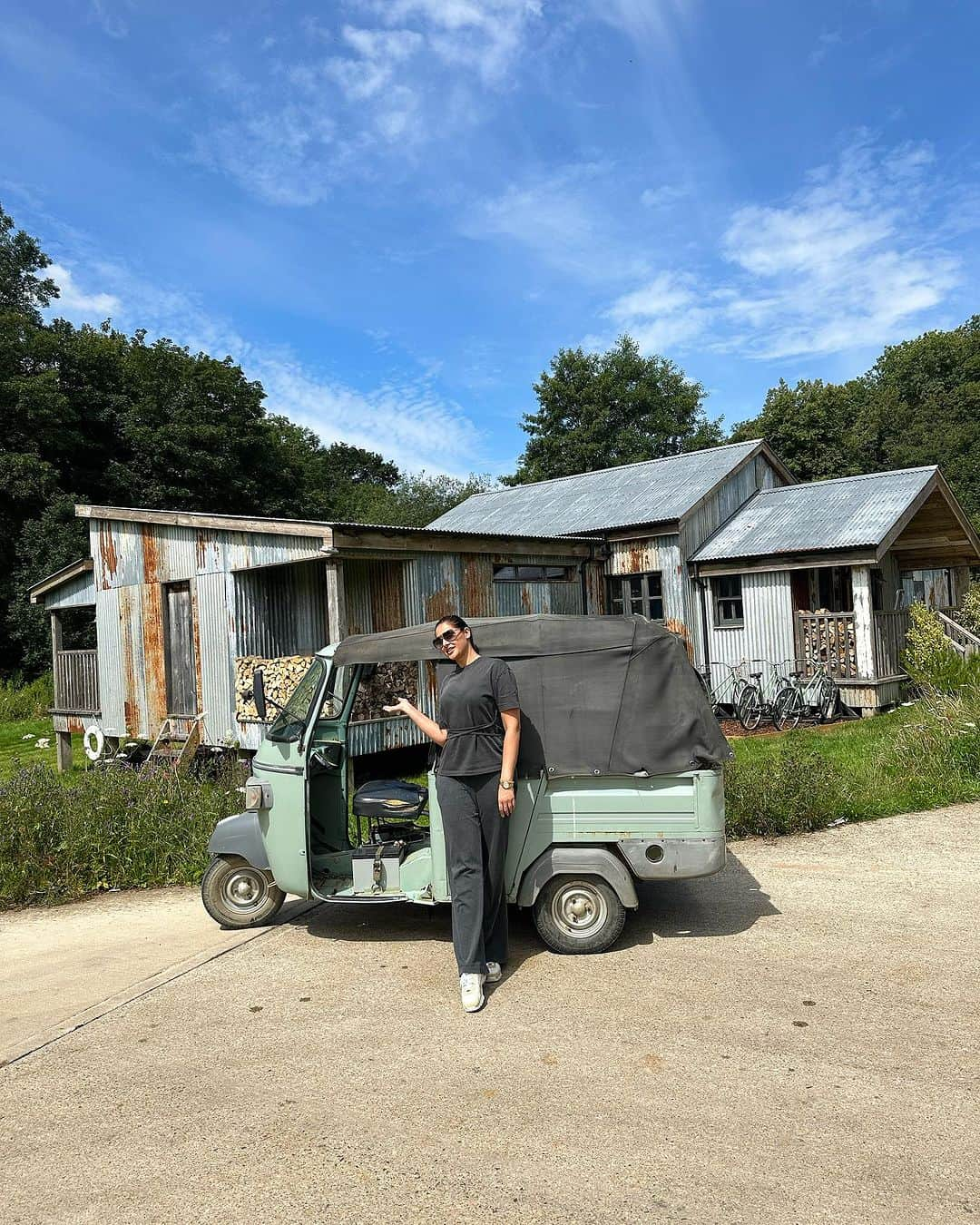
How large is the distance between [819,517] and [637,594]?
395cm

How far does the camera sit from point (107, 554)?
50.8ft

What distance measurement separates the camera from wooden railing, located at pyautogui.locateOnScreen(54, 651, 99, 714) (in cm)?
1669

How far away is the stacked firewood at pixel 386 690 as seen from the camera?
41.8 ft

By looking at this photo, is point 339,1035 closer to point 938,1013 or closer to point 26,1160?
point 26,1160

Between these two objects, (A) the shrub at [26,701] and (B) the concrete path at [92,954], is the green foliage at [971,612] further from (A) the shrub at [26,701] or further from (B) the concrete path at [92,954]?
(A) the shrub at [26,701]

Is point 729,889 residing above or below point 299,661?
below

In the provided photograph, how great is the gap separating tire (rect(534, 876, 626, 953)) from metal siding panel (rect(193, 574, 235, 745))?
347 inches

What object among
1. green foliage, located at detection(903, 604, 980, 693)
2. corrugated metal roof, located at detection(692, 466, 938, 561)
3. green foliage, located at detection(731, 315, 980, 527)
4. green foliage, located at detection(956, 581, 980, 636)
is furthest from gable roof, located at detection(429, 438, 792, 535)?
green foliage, located at detection(731, 315, 980, 527)

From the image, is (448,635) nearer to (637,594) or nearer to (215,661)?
(215,661)

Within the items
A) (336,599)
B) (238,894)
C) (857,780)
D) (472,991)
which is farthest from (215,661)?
(472,991)

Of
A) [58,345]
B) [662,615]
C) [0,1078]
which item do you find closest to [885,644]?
[662,615]

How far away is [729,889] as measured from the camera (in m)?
6.66

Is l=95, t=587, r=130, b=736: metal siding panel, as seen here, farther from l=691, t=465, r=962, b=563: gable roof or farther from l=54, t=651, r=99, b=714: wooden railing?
l=691, t=465, r=962, b=563: gable roof

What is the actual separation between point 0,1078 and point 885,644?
16239 millimetres
